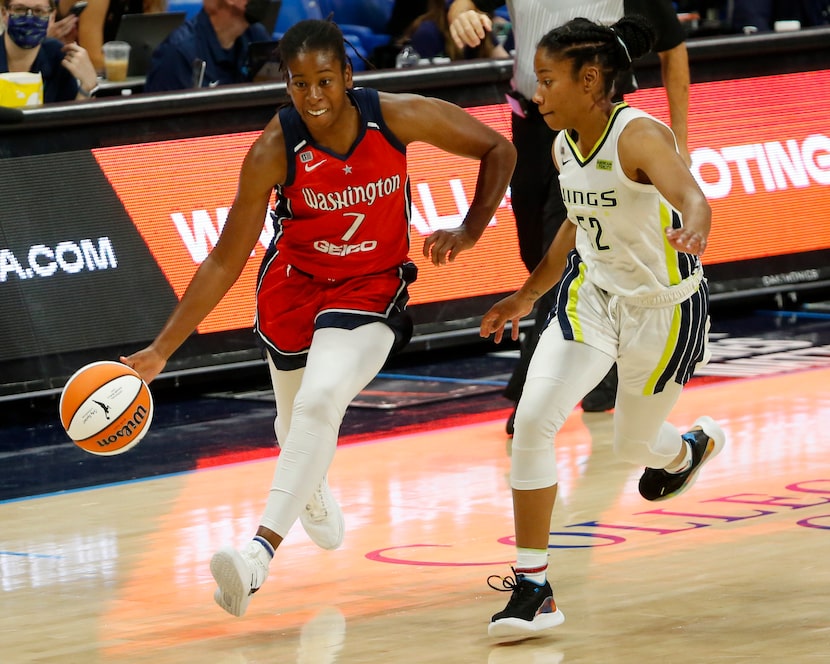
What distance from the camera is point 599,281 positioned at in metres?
4.95

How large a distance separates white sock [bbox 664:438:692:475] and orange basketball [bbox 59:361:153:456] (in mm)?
1799

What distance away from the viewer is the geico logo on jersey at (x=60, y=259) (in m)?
7.92

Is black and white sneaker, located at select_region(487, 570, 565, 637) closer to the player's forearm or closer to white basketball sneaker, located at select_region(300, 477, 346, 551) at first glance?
white basketball sneaker, located at select_region(300, 477, 346, 551)

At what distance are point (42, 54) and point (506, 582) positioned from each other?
17.3 ft

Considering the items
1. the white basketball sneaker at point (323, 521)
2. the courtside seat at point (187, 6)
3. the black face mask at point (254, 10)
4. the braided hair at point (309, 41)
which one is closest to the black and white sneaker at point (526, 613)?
the white basketball sneaker at point (323, 521)

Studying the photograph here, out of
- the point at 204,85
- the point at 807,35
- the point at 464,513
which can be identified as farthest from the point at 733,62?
the point at 464,513

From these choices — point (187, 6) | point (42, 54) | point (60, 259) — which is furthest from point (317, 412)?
point (187, 6)

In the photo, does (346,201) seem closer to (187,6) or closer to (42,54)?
(42,54)

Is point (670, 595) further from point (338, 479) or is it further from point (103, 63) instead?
point (103, 63)

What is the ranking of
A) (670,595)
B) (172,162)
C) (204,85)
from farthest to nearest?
(204,85) → (172,162) → (670,595)

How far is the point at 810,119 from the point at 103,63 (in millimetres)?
4556

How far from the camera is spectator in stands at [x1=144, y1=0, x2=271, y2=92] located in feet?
31.4

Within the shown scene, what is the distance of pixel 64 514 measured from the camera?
6309 millimetres

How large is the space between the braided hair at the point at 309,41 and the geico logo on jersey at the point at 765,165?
203 inches
